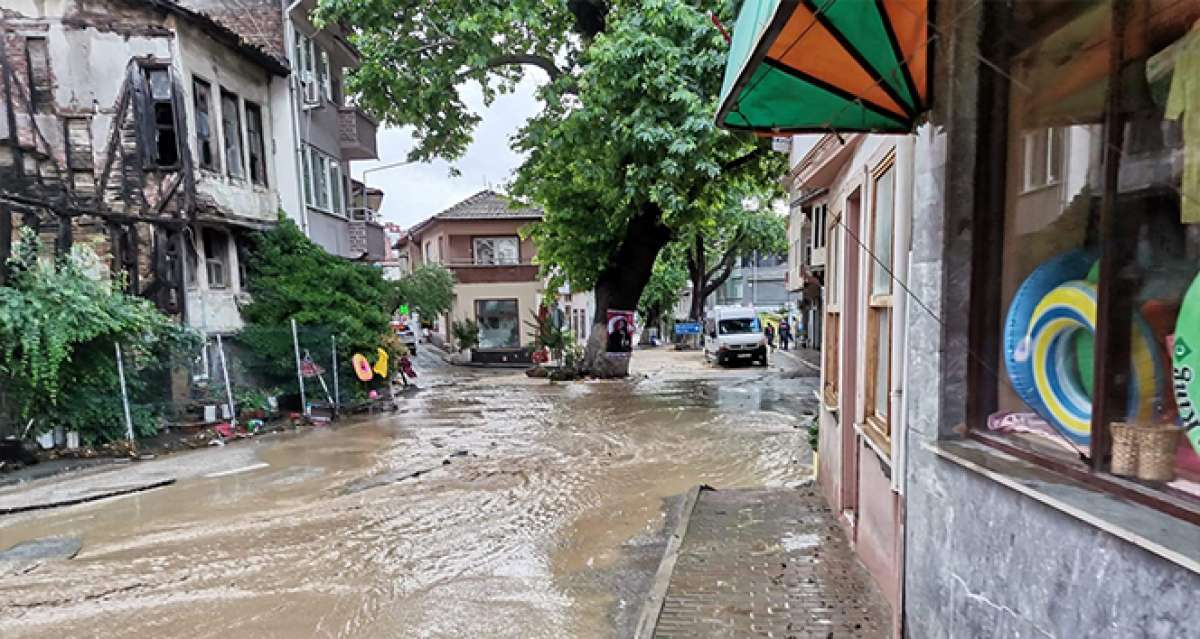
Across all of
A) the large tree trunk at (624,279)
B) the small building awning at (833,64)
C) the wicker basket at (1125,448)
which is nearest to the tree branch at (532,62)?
the large tree trunk at (624,279)

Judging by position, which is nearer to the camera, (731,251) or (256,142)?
(256,142)

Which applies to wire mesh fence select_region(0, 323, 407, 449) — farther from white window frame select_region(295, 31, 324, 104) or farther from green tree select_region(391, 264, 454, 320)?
green tree select_region(391, 264, 454, 320)

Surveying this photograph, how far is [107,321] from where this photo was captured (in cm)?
943

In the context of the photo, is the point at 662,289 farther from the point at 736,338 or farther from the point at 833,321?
the point at 833,321

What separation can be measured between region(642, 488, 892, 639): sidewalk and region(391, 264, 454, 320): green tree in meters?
22.4

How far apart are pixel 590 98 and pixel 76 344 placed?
32.4 ft

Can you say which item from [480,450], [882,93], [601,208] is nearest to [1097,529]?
[882,93]

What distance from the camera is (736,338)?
25.0 m

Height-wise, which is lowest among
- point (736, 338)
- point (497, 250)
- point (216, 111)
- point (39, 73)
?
point (736, 338)

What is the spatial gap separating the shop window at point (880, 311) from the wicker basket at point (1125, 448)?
1790 millimetres

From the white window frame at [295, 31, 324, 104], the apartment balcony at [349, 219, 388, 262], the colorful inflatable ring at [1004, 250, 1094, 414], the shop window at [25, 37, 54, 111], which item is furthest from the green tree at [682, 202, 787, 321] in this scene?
the colorful inflatable ring at [1004, 250, 1094, 414]

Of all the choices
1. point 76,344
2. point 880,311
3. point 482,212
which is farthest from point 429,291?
point 880,311

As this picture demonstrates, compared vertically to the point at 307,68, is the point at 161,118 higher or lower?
lower

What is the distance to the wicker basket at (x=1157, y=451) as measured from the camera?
72.4 inches
